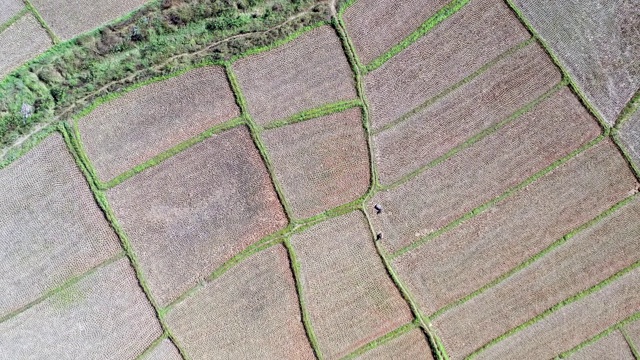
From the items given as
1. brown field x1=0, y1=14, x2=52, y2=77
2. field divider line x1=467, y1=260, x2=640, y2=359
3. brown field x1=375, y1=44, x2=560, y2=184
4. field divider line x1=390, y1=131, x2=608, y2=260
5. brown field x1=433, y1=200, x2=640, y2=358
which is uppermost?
brown field x1=0, y1=14, x2=52, y2=77

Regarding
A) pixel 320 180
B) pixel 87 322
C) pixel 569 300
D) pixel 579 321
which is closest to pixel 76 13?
pixel 320 180

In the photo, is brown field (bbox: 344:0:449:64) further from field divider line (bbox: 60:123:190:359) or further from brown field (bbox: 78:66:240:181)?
field divider line (bbox: 60:123:190:359)

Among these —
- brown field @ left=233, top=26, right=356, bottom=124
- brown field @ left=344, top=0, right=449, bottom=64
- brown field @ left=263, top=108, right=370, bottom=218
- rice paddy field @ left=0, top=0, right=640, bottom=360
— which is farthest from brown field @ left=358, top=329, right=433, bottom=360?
brown field @ left=344, top=0, right=449, bottom=64

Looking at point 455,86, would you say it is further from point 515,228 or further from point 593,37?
point 515,228

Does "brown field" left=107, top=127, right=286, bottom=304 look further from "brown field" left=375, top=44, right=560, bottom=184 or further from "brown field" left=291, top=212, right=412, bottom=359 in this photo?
"brown field" left=375, top=44, right=560, bottom=184

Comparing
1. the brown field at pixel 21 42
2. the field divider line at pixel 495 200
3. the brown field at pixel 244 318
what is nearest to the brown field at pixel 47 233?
the brown field at pixel 21 42

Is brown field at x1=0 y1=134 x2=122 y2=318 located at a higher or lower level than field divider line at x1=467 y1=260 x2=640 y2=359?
higher

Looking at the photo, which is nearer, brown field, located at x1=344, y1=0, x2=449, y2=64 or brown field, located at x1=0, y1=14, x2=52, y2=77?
brown field, located at x1=0, y1=14, x2=52, y2=77

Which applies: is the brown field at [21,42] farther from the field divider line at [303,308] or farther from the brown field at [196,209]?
the field divider line at [303,308]
